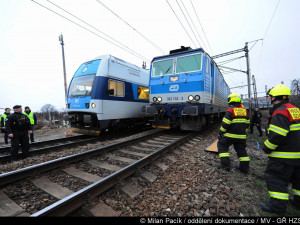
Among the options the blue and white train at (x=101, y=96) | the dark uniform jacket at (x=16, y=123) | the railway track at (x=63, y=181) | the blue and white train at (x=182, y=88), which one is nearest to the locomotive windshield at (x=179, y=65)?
the blue and white train at (x=182, y=88)

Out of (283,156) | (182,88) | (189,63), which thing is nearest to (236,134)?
(283,156)

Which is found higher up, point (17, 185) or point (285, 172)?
point (285, 172)

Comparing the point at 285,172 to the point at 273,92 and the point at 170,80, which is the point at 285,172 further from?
the point at 170,80

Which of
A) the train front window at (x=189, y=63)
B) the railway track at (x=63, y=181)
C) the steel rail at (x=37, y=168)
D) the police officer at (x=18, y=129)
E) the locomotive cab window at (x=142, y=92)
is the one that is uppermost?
the train front window at (x=189, y=63)

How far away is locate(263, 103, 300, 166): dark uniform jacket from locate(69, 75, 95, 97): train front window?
628 centimetres

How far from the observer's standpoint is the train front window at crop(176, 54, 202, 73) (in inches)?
256

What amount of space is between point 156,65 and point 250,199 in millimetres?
6464

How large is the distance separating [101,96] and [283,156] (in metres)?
6.06

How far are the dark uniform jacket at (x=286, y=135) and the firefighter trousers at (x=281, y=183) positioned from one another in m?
0.11

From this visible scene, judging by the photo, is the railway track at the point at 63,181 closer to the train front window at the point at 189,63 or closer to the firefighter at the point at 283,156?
the firefighter at the point at 283,156

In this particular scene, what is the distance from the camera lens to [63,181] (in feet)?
9.52

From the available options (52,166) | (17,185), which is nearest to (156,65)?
(52,166)

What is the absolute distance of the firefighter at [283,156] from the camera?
6.96 feet

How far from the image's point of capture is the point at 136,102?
28.9ft
